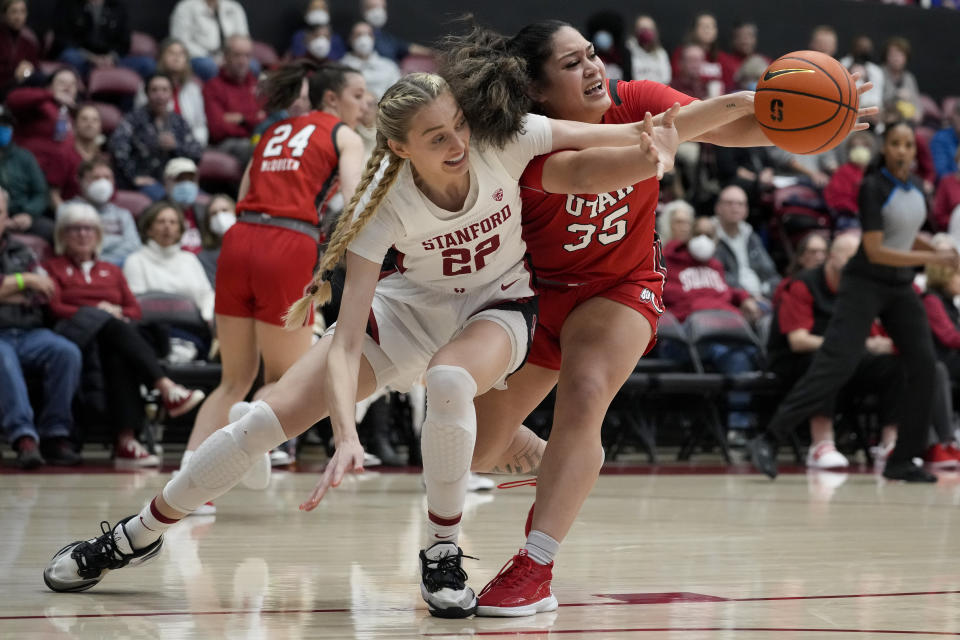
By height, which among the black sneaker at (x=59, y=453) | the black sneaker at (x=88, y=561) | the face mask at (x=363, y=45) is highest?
the face mask at (x=363, y=45)

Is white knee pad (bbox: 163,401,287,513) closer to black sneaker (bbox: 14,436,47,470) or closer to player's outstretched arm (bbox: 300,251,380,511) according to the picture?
player's outstretched arm (bbox: 300,251,380,511)

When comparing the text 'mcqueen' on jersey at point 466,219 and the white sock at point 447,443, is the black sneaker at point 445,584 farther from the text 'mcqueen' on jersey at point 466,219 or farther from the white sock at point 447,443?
the text 'mcqueen' on jersey at point 466,219

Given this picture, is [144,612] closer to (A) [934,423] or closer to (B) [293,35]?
(A) [934,423]

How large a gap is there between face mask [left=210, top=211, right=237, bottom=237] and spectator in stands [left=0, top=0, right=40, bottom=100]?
2.32 m

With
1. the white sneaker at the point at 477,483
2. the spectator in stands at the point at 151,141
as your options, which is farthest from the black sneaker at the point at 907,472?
the spectator in stands at the point at 151,141

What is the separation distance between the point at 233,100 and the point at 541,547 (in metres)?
8.03

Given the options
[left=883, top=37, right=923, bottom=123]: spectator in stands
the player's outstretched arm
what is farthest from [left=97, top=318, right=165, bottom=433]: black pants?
[left=883, top=37, right=923, bottom=123]: spectator in stands

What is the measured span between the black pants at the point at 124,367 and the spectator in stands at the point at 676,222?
4.38 metres

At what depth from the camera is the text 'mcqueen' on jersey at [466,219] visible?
3186mm

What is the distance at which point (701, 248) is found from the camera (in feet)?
31.3

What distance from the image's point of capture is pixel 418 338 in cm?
344

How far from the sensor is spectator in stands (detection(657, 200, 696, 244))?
10000 mm

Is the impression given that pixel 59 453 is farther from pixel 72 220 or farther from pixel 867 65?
pixel 867 65

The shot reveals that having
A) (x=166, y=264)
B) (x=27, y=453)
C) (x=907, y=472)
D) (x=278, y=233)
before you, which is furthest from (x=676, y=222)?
(x=27, y=453)
